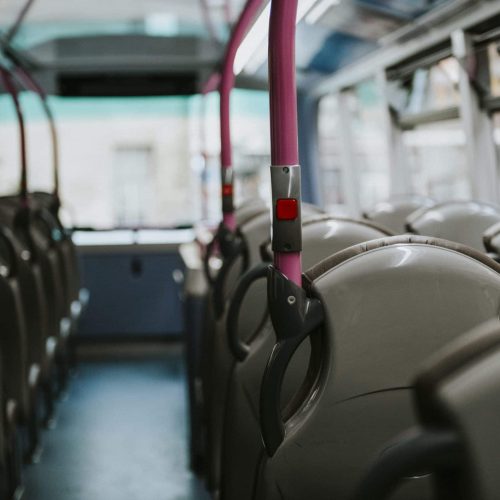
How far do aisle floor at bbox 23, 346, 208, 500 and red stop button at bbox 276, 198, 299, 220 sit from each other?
2393 mm

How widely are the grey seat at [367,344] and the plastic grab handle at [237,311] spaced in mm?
671

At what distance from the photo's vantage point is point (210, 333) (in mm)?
2875

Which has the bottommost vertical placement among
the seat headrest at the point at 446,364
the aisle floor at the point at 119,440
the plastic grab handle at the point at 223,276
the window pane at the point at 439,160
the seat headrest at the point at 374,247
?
the aisle floor at the point at 119,440

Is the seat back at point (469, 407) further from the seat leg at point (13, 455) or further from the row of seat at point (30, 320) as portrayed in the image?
the seat leg at point (13, 455)

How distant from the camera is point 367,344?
118cm

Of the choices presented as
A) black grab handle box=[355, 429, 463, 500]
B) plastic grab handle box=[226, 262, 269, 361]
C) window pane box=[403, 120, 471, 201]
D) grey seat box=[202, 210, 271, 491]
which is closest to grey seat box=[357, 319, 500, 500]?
black grab handle box=[355, 429, 463, 500]

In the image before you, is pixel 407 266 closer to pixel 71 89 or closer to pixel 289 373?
pixel 289 373

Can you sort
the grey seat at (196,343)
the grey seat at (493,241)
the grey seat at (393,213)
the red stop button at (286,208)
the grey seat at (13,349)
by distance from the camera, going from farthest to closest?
the grey seat at (196,343)
the grey seat at (393,213)
the grey seat at (13,349)
the grey seat at (493,241)
the red stop button at (286,208)

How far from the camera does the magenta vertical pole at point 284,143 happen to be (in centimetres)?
137

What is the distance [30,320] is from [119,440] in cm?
94

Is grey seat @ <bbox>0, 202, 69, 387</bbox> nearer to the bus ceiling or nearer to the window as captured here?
the bus ceiling

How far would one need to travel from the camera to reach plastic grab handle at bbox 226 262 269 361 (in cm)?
192

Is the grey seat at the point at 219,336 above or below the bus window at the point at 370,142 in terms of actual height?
below

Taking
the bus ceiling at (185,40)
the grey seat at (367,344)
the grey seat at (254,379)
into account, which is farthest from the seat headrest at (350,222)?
the bus ceiling at (185,40)
